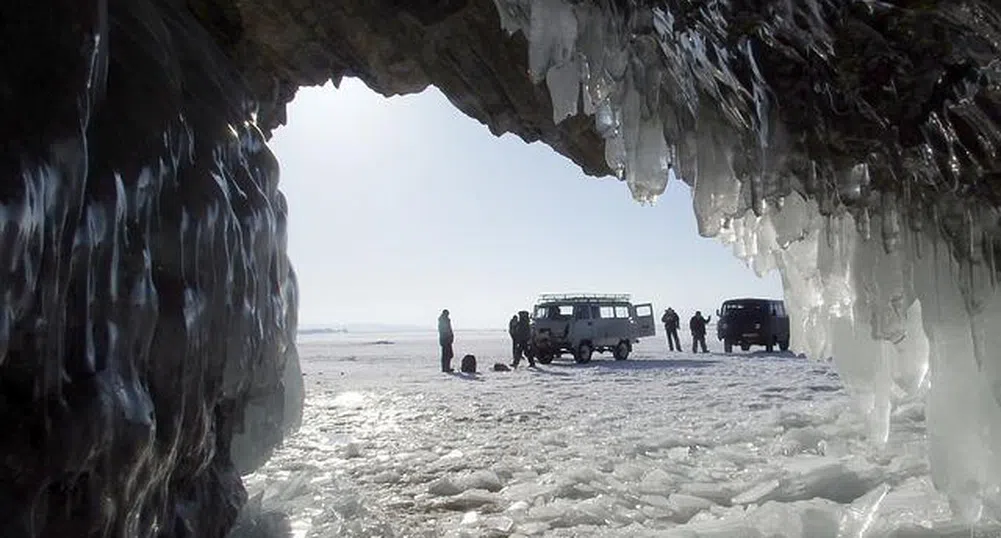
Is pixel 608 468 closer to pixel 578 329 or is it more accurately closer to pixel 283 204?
pixel 283 204

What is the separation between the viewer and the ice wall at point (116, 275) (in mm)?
1850

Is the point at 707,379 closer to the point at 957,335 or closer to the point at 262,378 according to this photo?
the point at 957,335

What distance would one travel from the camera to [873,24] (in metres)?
2.90

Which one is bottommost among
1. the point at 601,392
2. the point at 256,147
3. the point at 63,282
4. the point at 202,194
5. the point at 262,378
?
the point at 601,392

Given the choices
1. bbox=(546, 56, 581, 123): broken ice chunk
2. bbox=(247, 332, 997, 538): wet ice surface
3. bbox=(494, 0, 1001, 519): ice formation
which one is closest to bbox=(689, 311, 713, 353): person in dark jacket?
bbox=(247, 332, 997, 538): wet ice surface

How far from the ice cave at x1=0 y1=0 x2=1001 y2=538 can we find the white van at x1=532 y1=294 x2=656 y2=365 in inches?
617

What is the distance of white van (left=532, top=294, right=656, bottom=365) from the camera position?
21422 millimetres

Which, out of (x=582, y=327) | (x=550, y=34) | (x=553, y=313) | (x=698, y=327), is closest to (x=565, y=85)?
(x=550, y=34)

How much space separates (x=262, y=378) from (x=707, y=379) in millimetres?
11537

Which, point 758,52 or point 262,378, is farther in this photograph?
point 262,378

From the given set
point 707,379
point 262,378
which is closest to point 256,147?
point 262,378

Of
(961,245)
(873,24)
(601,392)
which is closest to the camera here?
(873,24)

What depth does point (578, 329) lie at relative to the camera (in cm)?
2145

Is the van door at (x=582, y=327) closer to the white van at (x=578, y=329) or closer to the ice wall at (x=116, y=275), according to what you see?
the white van at (x=578, y=329)
